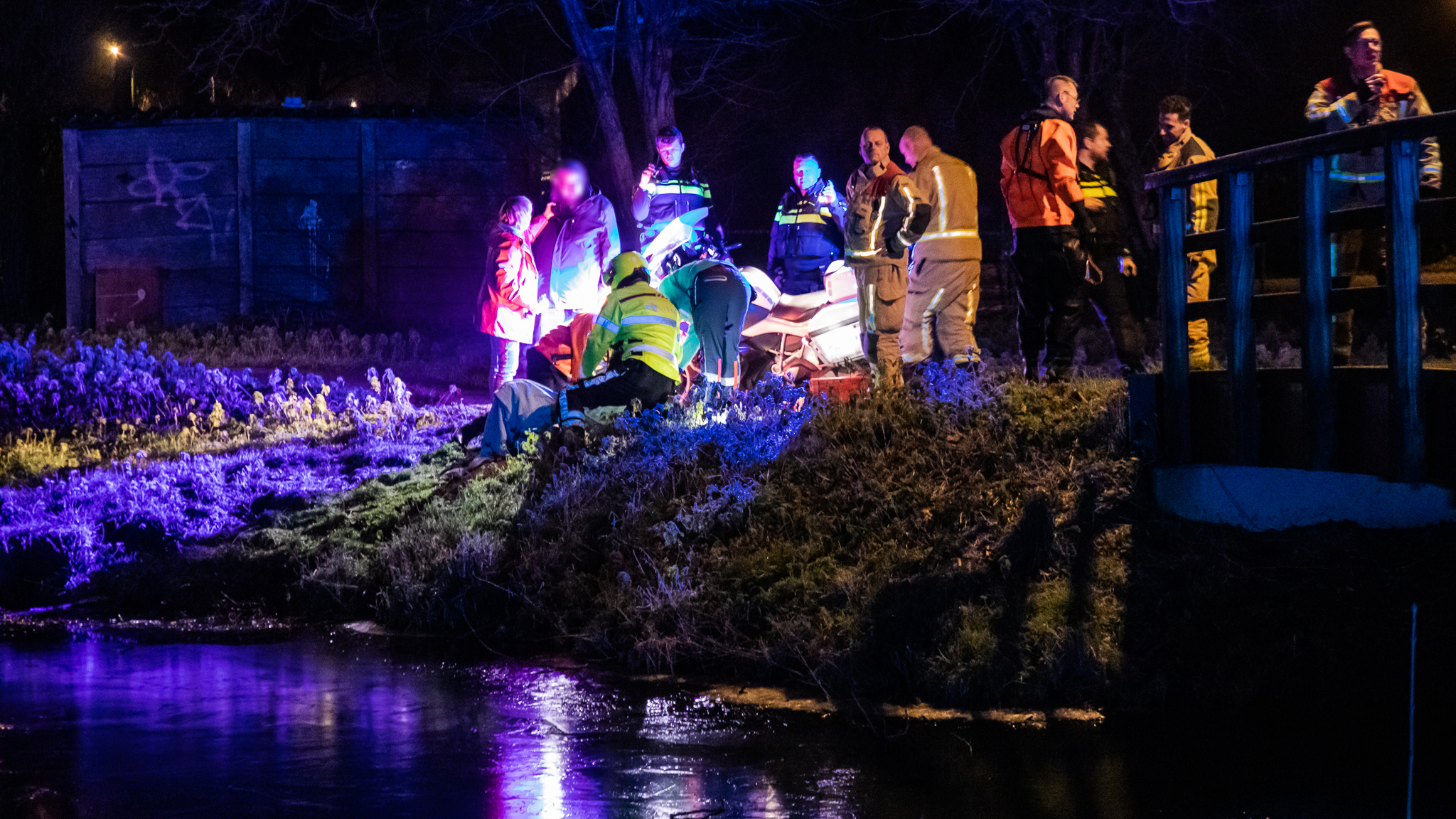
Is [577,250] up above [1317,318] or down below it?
above

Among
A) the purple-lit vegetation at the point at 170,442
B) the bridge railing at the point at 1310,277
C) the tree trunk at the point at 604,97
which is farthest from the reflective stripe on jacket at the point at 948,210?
the tree trunk at the point at 604,97

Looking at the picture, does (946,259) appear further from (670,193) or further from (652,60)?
(652,60)

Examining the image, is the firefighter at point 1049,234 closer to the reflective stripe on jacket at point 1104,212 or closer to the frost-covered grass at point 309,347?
the reflective stripe on jacket at point 1104,212

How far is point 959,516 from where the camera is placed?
699 cm

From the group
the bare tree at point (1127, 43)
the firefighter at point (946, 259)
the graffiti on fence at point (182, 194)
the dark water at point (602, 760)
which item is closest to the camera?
the dark water at point (602, 760)

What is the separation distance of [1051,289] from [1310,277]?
8.55 feet

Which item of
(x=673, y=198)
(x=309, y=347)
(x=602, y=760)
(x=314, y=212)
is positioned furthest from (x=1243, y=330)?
(x=314, y=212)

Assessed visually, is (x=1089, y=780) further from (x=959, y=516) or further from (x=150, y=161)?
(x=150, y=161)

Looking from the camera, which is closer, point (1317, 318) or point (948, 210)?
point (1317, 318)

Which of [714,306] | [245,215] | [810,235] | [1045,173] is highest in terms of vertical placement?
[245,215]

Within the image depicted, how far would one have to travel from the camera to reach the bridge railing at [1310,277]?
5691 mm

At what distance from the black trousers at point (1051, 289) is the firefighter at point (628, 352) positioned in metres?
2.42

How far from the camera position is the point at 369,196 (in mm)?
17734

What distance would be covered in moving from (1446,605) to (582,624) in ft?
14.6
